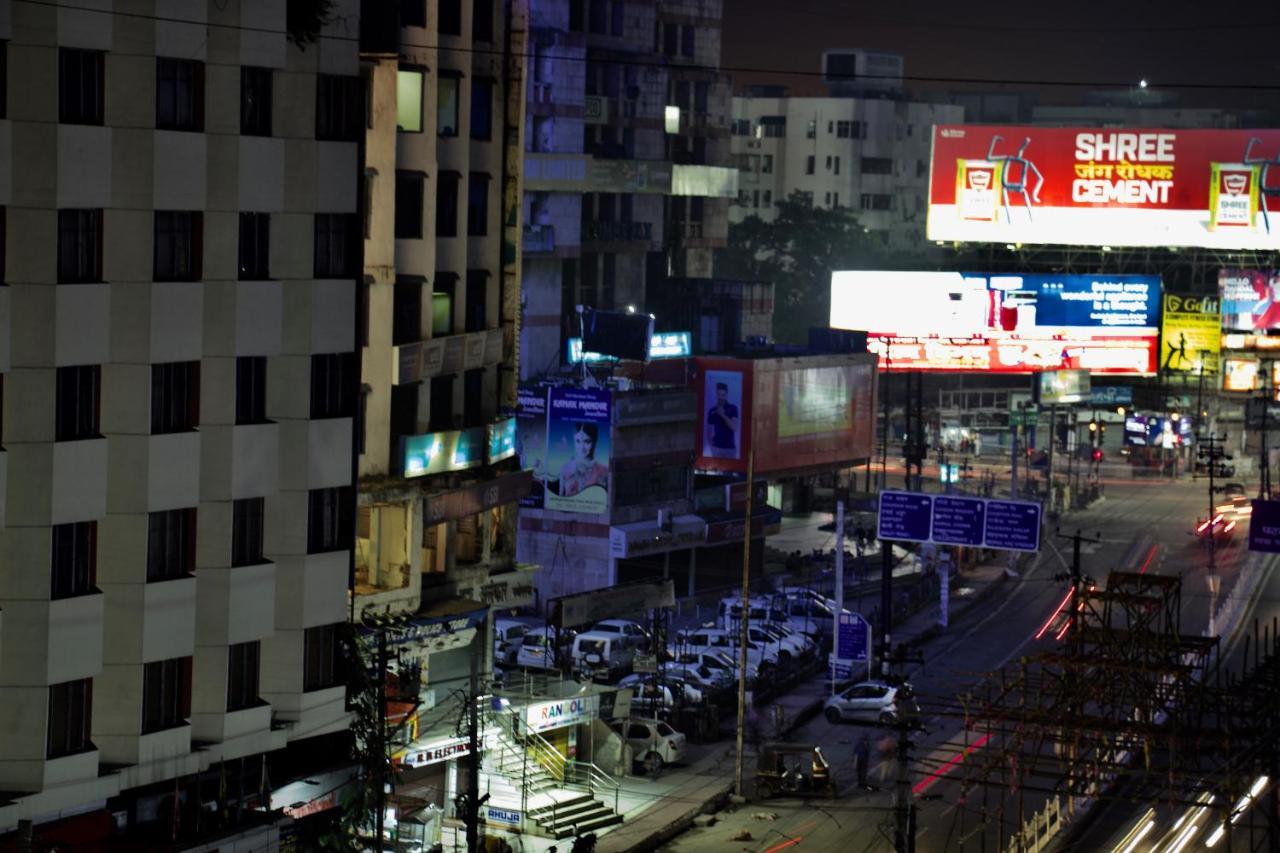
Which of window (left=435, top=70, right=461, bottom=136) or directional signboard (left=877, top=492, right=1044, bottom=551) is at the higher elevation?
window (left=435, top=70, right=461, bottom=136)

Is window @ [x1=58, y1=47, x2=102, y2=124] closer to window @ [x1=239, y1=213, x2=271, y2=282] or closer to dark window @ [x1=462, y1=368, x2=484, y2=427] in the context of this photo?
window @ [x1=239, y1=213, x2=271, y2=282]

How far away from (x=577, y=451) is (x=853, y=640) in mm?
14579

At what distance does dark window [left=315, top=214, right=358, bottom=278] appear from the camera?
110 feet

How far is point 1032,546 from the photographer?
54.9 meters

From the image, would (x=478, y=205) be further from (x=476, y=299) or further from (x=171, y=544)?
(x=171, y=544)

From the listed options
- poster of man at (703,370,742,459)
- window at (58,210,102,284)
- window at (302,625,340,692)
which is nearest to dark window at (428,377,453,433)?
window at (302,625,340,692)

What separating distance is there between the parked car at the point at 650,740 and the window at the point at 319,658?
13.0 meters

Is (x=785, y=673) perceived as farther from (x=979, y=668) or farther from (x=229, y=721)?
(x=229, y=721)

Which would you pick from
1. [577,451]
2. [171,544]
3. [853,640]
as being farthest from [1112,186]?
[171,544]

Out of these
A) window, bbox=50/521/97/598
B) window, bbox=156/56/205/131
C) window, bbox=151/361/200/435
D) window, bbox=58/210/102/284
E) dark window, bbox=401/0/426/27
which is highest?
dark window, bbox=401/0/426/27

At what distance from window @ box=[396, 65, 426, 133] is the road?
47.6 ft

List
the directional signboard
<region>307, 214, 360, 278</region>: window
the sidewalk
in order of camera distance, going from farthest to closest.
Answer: the directional signboard → the sidewalk → <region>307, 214, 360, 278</region>: window

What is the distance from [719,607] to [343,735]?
103 ft

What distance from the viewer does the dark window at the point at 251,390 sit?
3231 cm
